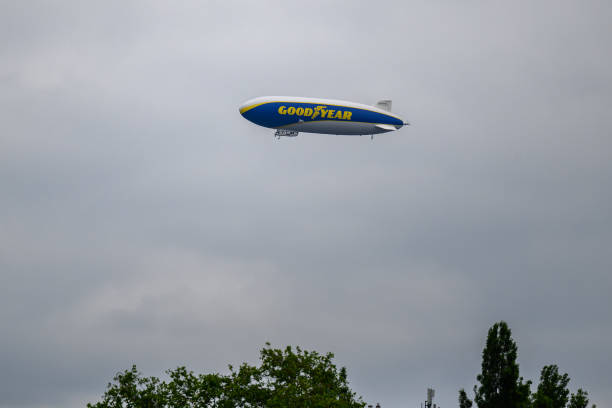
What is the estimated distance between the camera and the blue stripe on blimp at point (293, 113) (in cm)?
14800

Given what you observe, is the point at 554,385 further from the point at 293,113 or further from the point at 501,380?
the point at 293,113

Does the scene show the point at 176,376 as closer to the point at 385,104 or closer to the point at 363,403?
the point at 363,403

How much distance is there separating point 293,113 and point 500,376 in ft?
200

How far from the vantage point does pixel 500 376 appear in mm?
99562

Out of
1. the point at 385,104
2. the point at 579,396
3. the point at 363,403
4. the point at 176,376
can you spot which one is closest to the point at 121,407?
the point at 176,376

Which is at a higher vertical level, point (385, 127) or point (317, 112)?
point (385, 127)

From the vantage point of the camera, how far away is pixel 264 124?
150 metres

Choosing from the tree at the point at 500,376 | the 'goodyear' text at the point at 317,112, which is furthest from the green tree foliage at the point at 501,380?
the 'goodyear' text at the point at 317,112

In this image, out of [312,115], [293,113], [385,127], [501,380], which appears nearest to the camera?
[501,380]

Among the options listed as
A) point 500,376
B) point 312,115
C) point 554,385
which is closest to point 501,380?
point 500,376

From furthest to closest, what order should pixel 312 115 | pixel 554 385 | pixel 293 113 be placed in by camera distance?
pixel 312 115 < pixel 293 113 < pixel 554 385

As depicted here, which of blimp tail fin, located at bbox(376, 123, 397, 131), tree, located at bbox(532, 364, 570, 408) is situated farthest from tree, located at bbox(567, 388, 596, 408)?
blimp tail fin, located at bbox(376, 123, 397, 131)

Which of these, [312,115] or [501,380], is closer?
[501,380]

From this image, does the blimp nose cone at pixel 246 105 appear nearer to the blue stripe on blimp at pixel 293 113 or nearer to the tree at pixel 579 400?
the blue stripe on blimp at pixel 293 113
